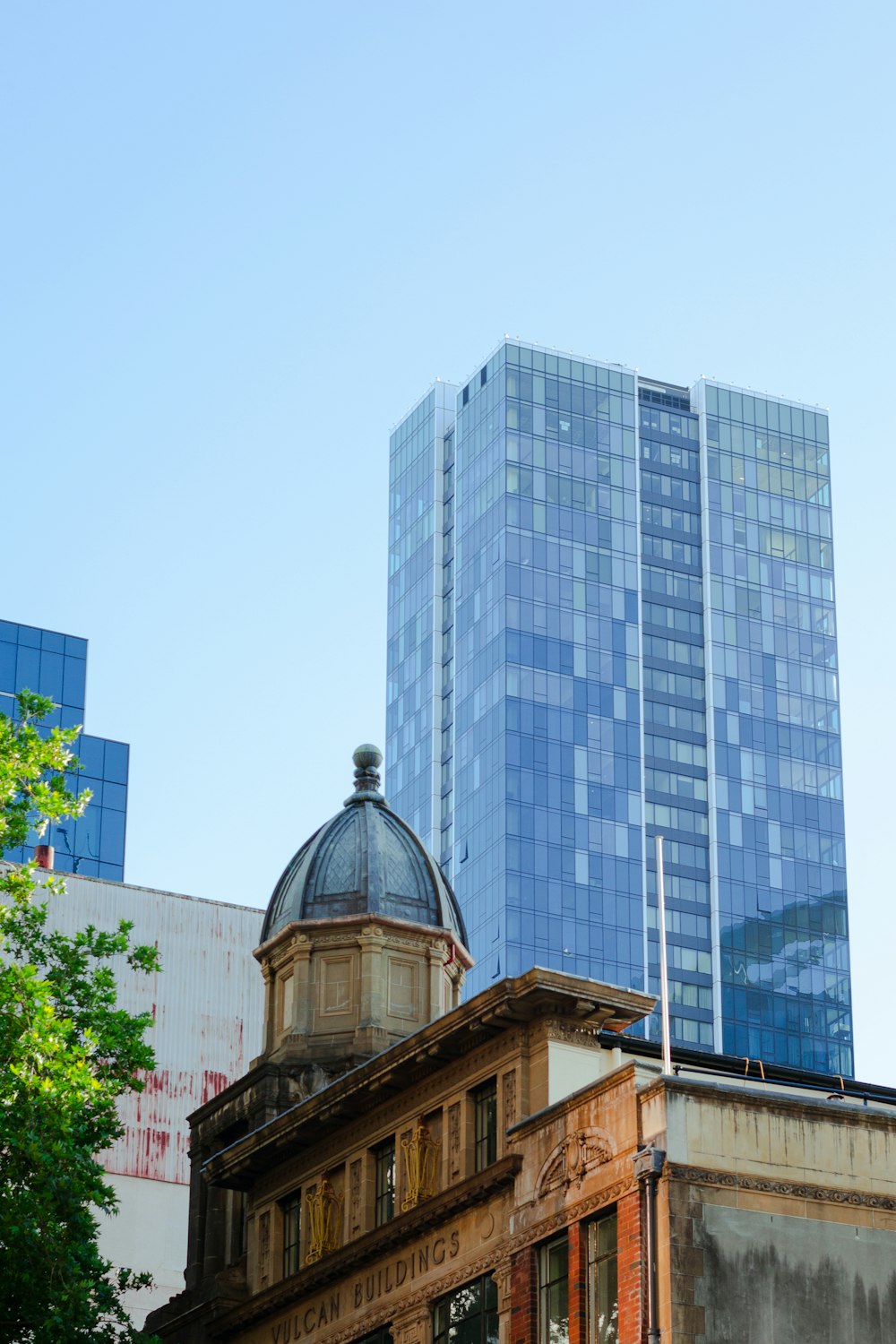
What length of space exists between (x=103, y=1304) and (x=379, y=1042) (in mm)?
11121

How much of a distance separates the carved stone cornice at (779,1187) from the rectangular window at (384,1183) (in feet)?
40.7

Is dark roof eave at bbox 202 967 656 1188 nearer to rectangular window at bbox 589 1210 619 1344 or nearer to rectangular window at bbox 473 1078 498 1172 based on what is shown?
rectangular window at bbox 473 1078 498 1172

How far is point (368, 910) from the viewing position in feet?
211

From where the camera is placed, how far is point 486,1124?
169 ft

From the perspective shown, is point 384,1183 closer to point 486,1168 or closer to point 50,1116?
point 486,1168

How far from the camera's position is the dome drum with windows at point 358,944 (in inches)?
2485

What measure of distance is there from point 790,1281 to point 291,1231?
18448 mm

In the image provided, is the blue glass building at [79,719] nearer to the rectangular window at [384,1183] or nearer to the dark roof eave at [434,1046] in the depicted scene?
the dark roof eave at [434,1046]

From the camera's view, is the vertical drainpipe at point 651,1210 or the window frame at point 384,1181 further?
the window frame at point 384,1181

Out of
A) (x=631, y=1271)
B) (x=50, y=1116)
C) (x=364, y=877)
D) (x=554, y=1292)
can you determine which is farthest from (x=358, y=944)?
(x=631, y=1271)

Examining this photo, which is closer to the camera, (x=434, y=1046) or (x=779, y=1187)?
(x=779, y=1187)

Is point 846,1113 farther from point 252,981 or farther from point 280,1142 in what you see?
point 252,981

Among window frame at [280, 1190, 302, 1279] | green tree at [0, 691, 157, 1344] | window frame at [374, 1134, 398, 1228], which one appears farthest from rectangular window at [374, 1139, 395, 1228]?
green tree at [0, 691, 157, 1344]

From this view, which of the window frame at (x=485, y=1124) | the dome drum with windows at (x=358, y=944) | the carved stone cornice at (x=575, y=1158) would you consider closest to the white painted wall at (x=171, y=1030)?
the dome drum with windows at (x=358, y=944)
